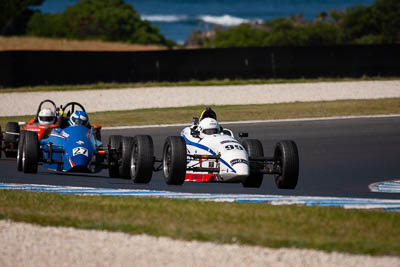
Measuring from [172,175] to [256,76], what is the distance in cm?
2048

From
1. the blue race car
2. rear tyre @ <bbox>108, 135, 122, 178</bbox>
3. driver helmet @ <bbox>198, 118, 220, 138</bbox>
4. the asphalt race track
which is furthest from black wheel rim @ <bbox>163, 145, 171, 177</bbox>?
rear tyre @ <bbox>108, 135, 122, 178</bbox>

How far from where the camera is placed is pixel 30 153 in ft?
43.1

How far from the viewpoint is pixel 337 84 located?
31234 mm

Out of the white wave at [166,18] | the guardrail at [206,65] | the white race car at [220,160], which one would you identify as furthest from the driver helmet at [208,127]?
the white wave at [166,18]

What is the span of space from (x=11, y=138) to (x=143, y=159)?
4.83 metres

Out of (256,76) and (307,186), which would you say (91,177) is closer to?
(307,186)

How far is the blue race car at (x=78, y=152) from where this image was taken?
12.8m

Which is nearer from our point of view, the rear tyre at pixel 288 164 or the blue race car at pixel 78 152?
the rear tyre at pixel 288 164

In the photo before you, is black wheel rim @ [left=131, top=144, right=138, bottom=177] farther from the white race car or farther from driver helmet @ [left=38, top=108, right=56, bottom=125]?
driver helmet @ [left=38, top=108, right=56, bottom=125]

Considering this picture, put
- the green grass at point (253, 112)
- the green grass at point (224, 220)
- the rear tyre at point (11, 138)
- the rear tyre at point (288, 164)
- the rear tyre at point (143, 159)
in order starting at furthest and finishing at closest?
the green grass at point (253, 112) → the rear tyre at point (11, 138) → the rear tyre at point (143, 159) → the rear tyre at point (288, 164) → the green grass at point (224, 220)

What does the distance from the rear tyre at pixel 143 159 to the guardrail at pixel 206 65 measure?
18.1 m

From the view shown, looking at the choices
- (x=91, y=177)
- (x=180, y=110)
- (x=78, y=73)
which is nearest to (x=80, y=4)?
(x=78, y=73)

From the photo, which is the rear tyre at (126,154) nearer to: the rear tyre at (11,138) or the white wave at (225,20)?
the rear tyre at (11,138)

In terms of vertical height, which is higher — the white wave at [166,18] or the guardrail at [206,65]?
the white wave at [166,18]
